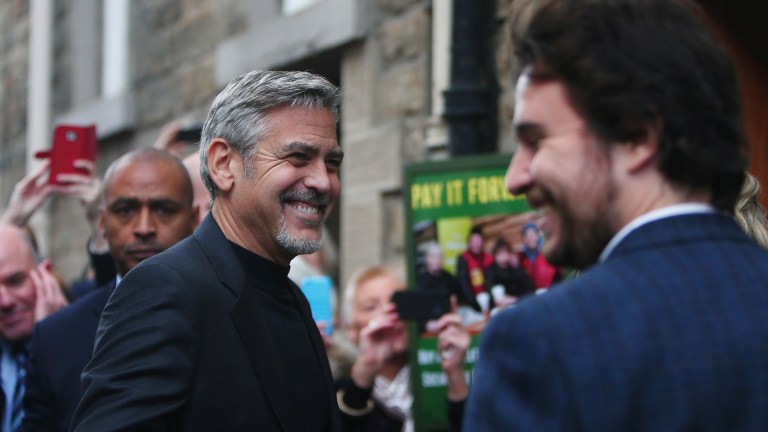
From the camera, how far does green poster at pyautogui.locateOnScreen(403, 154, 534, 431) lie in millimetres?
4371

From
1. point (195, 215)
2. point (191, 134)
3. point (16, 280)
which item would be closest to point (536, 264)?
point (195, 215)

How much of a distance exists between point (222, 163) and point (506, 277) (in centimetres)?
158

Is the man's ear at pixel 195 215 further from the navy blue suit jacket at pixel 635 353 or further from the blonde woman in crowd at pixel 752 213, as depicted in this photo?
the navy blue suit jacket at pixel 635 353

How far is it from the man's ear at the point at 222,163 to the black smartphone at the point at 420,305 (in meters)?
1.50

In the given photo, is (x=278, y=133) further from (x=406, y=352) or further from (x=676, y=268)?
(x=406, y=352)

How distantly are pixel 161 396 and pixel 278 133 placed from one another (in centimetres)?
74

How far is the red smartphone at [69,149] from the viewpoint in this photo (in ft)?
17.8

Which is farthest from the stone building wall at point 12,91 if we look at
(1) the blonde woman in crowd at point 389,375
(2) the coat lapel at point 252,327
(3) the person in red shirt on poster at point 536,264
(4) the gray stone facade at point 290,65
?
(2) the coat lapel at point 252,327

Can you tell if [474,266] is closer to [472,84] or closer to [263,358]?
[472,84]

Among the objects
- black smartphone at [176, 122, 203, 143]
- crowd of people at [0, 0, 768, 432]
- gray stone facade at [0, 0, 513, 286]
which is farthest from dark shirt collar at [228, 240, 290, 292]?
black smartphone at [176, 122, 203, 143]

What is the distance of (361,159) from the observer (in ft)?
21.0

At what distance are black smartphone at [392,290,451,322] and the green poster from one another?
3.5 inches

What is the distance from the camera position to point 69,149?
17.9ft

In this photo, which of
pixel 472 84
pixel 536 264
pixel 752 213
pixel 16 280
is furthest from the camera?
pixel 472 84
